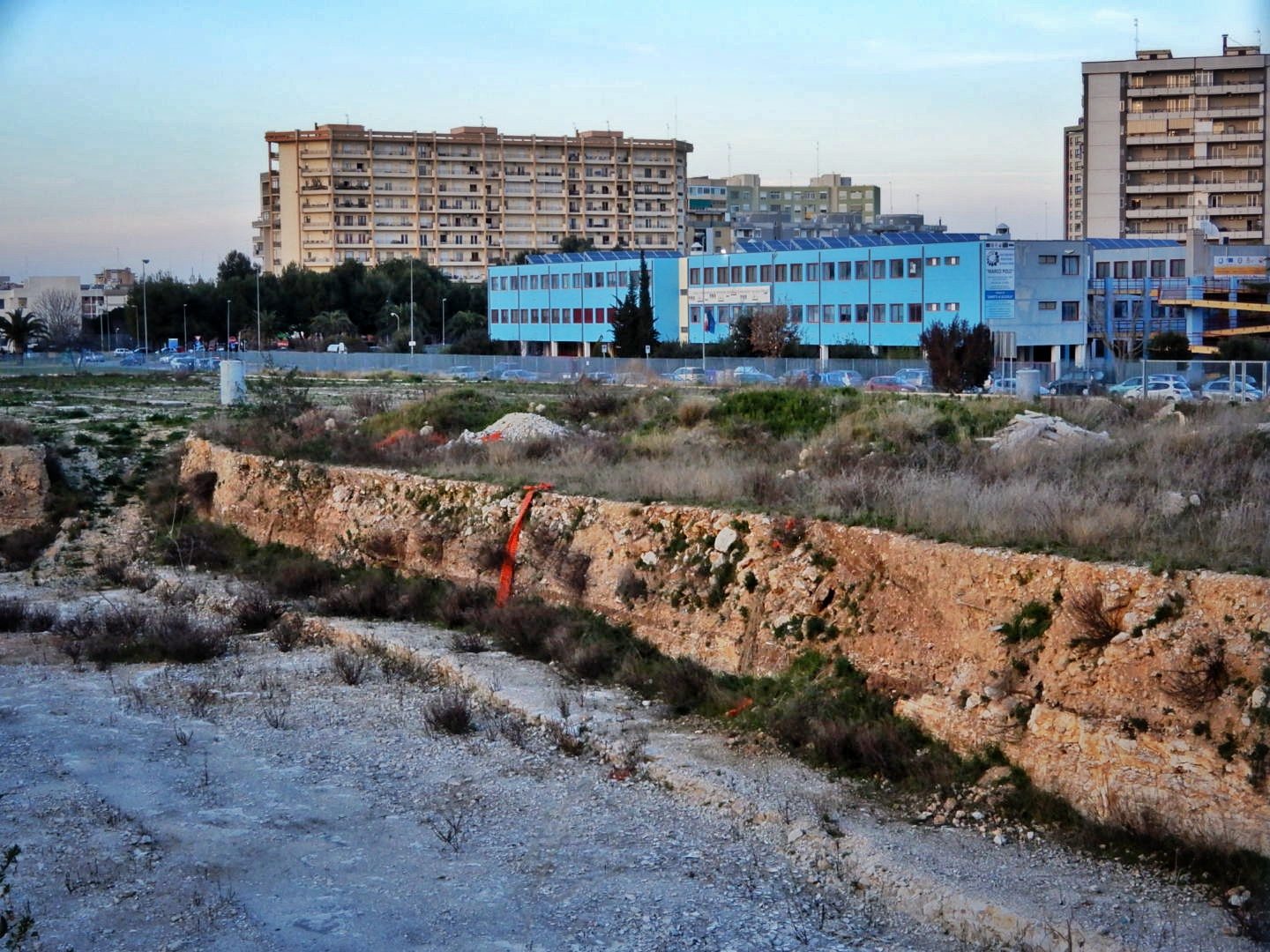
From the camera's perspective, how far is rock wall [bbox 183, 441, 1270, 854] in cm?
1077

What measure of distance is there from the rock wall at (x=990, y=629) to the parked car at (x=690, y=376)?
30.9 m

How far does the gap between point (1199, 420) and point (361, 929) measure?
17.4 meters

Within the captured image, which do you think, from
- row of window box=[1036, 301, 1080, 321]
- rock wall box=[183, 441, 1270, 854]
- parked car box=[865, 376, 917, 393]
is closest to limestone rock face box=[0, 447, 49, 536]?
rock wall box=[183, 441, 1270, 854]

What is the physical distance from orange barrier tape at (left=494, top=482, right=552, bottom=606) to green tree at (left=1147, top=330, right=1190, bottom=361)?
4385 cm

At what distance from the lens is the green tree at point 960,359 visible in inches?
1638

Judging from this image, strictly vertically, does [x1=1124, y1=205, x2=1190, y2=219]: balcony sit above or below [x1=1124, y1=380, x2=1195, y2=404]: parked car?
above

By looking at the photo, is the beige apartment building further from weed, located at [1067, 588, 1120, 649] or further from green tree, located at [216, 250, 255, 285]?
weed, located at [1067, 588, 1120, 649]

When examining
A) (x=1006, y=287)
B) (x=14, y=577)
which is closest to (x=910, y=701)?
(x=14, y=577)

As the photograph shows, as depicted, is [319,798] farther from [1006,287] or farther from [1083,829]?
[1006,287]

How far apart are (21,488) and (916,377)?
30.0m

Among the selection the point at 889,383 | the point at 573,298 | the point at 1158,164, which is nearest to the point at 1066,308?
the point at 889,383

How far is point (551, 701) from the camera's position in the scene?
15.8 metres

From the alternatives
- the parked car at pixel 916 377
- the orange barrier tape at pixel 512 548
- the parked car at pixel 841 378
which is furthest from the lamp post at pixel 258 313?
the orange barrier tape at pixel 512 548

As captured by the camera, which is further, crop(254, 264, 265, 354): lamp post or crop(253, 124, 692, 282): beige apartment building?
crop(253, 124, 692, 282): beige apartment building
